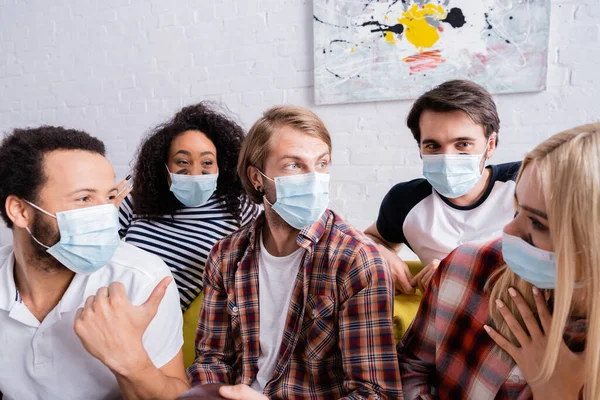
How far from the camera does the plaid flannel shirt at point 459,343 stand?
1051 millimetres

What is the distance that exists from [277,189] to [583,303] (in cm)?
90

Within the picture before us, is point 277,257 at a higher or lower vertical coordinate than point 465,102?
lower

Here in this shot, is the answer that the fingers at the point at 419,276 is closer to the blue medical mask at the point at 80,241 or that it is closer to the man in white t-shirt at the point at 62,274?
the man in white t-shirt at the point at 62,274

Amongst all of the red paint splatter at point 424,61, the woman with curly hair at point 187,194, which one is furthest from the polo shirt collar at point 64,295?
the red paint splatter at point 424,61

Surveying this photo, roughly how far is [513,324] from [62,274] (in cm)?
118

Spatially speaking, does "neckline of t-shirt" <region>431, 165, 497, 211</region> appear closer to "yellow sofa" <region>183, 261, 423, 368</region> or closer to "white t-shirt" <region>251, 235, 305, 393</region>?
"yellow sofa" <region>183, 261, 423, 368</region>

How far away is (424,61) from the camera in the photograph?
8.14 feet

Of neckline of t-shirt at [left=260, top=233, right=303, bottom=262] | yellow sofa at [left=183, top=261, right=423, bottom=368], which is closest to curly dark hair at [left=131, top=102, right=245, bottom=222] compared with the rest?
yellow sofa at [left=183, top=261, right=423, bottom=368]

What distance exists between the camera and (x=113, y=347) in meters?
1.11

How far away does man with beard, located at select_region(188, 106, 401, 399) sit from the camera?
1230 millimetres

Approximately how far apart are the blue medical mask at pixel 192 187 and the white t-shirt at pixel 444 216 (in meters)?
0.79

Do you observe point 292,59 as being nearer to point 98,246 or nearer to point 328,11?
point 328,11

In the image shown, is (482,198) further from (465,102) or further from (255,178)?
(255,178)

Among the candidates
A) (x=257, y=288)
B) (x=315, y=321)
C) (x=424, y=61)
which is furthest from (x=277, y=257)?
(x=424, y=61)
